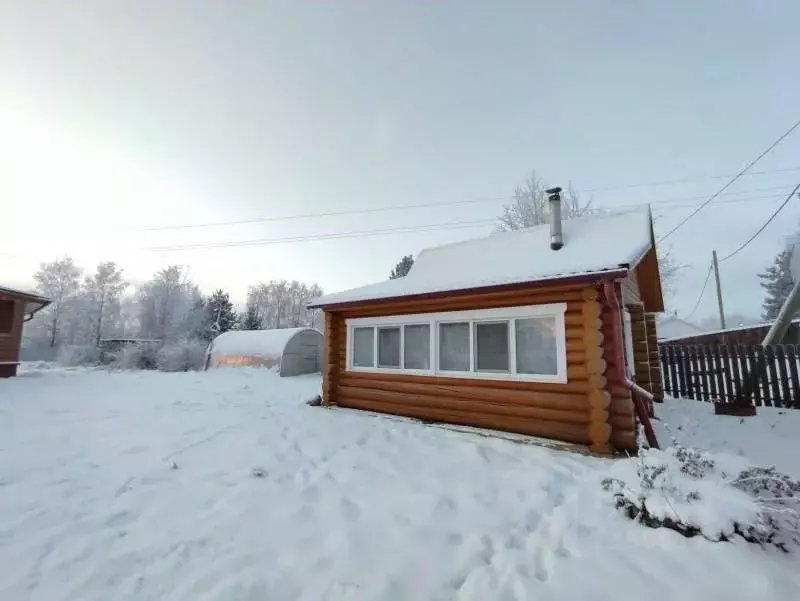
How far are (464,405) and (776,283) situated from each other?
40604 mm

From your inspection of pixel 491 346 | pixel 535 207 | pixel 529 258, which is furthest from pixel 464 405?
pixel 535 207

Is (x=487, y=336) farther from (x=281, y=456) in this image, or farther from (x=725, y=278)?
(x=725, y=278)

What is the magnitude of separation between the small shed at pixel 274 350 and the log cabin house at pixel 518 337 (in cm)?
975

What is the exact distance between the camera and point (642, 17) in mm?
9766

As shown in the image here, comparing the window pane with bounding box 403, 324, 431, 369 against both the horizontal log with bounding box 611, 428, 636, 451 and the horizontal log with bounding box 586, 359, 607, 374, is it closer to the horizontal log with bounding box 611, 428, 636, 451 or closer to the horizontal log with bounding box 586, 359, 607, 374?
the horizontal log with bounding box 586, 359, 607, 374

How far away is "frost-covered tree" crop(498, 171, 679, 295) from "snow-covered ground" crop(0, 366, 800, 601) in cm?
1794

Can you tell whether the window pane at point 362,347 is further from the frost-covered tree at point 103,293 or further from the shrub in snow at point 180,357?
the frost-covered tree at point 103,293

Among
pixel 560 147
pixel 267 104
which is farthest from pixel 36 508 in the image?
pixel 560 147

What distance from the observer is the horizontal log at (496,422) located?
5980 millimetres

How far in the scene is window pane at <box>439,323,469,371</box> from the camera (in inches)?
291

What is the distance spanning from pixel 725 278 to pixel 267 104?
43278 mm

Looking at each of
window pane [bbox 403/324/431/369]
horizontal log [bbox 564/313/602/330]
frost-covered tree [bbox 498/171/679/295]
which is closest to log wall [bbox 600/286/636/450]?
horizontal log [bbox 564/313/602/330]

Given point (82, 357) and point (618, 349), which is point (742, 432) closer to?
point (618, 349)

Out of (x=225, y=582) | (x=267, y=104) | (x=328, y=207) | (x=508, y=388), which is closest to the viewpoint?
(x=225, y=582)
